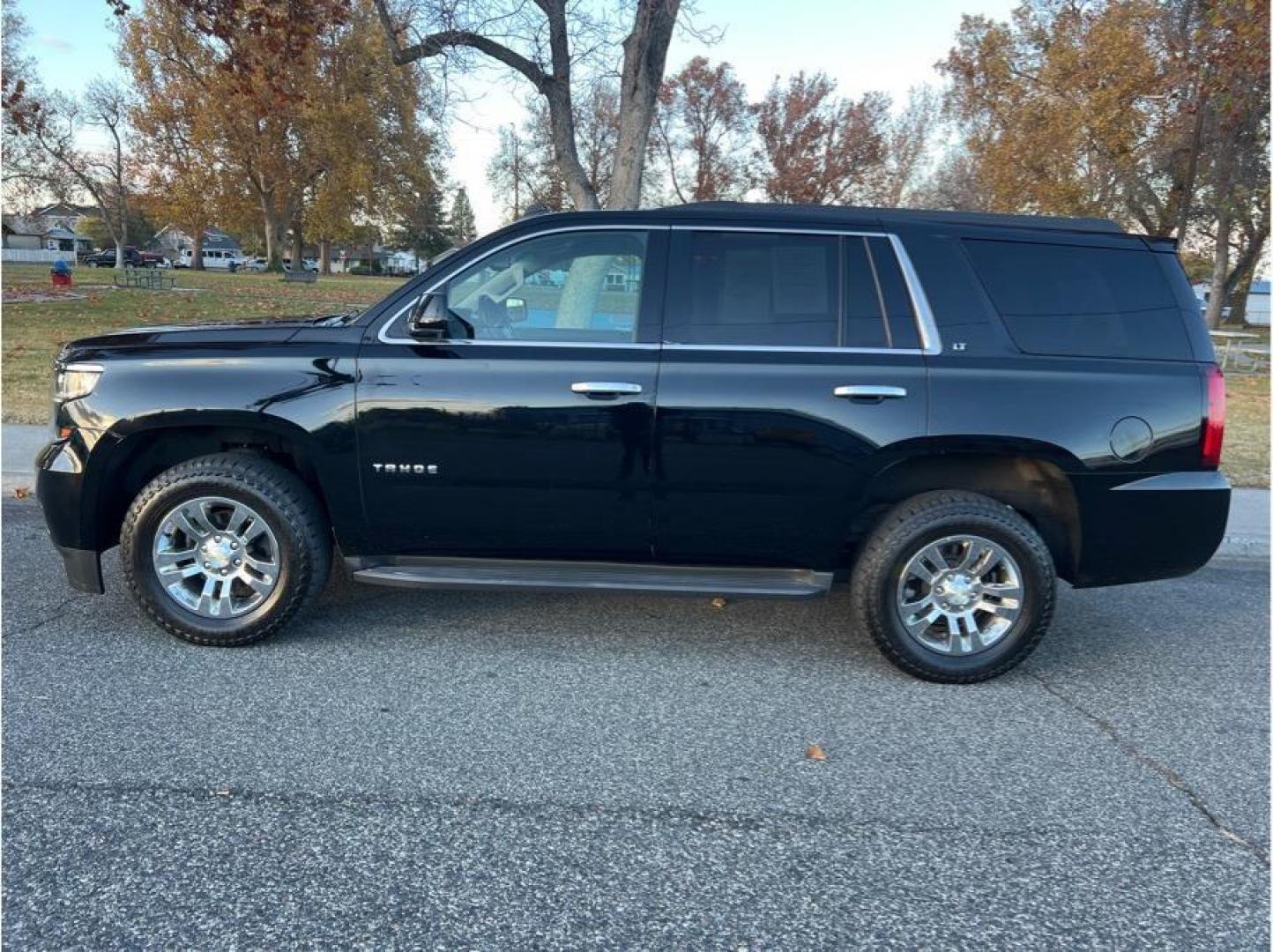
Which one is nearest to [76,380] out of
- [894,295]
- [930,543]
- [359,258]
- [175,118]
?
[894,295]

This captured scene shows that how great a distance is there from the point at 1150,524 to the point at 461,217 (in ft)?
287

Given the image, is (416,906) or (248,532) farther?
(248,532)

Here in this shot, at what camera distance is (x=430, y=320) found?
12.9 ft

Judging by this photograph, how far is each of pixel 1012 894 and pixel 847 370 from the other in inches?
83.4

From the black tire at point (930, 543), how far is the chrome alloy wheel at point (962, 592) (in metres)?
0.03

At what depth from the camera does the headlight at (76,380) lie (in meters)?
4.06

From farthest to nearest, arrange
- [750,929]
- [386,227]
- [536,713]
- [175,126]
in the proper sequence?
[386,227], [175,126], [536,713], [750,929]

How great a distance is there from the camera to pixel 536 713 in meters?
3.60

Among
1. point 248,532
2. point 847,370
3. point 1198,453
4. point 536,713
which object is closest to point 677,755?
point 536,713

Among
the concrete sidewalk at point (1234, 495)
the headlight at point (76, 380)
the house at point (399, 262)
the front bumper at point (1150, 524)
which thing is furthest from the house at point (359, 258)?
the front bumper at point (1150, 524)

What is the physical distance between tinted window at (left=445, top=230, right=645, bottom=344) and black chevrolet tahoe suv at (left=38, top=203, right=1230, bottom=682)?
1cm

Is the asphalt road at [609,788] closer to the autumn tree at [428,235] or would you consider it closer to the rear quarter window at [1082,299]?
the rear quarter window at [1082,299]

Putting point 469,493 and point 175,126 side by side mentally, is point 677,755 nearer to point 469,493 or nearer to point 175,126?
point 469,493

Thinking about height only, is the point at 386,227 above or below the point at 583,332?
above
